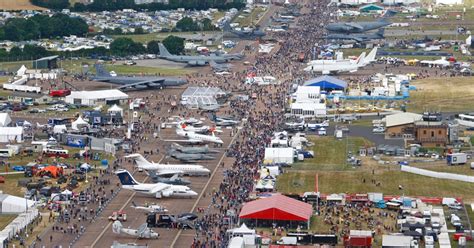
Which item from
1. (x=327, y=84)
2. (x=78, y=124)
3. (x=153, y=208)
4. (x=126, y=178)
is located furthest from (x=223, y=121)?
(x=153, y=208)

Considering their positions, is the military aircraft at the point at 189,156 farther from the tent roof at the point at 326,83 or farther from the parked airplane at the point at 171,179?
the tent roof at the point at 326,83

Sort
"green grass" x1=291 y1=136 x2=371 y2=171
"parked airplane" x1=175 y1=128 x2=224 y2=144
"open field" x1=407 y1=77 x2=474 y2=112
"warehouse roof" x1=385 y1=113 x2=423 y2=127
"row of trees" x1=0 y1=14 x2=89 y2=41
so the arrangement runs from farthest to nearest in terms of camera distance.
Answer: "row of trees" x1=0 y1=14 x2=89 y2=41, "open field" x1=407 y1=77 x2=474 y2=112, "warehouse roof" x1=385 y1=113 x2=423 y2=127, "parked airplane" x1=175 y1=128 x2=224 y2=144, "green grass" x1=291 y1=136 x2=371 y2=171

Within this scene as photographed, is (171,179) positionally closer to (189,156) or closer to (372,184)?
(189,156)

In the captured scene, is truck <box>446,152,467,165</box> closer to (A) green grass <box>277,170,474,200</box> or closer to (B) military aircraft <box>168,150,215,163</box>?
(A) green grass <box>277,170,474,200</box>

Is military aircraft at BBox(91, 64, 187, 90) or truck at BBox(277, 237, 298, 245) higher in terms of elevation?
military aircraft at BBox(91, 64, 187, 90)

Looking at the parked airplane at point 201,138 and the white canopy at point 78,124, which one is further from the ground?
the white canopy at point 78,124

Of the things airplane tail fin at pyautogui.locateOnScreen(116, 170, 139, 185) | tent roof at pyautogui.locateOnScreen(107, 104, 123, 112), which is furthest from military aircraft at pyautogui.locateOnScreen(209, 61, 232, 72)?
A: airplane tail fin at pyautogui.locateOnScreen(116, 170, 139, 185)

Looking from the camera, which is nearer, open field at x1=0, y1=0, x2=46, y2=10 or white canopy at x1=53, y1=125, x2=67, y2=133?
white canopy at x1=53, y1=125, x2=67, y2=133

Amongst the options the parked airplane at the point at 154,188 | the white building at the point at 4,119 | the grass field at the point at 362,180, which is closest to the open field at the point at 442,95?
the grass field at the point at 362,180
